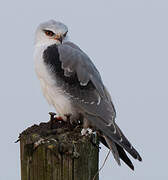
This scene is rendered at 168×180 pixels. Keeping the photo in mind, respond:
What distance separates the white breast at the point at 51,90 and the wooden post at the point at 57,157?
1265 millimetres

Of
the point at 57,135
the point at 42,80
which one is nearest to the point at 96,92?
the point at 42,80

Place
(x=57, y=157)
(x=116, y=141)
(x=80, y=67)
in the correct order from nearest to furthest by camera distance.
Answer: (x=57, y=157)
(x=116, y=141)
(x=80, y=67)

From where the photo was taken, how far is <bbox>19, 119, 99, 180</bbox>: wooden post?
4184mm

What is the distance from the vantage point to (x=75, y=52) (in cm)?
596

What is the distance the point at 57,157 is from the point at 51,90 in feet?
6.13

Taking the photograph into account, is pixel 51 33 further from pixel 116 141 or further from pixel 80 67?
pixel 116 141

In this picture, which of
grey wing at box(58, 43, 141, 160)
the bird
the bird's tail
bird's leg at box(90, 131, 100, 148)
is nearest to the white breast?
the bird

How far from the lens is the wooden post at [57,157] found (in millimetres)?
4184

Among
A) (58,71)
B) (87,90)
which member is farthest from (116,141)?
(58,71)

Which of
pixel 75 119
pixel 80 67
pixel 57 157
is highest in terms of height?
pixel 80 67

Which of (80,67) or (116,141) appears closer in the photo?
(116,141)

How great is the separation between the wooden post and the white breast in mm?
1265

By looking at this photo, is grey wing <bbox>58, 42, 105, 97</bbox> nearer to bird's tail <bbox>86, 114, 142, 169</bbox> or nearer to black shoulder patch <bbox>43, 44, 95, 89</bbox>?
black shoulder patch <bbox>43, 44, 95, 89</bbox>

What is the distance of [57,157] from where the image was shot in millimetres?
4188
